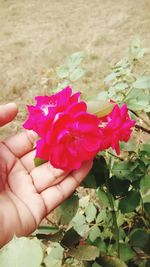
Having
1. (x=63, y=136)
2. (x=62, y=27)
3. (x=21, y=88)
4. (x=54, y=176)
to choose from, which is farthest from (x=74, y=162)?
(x=62, y=27)

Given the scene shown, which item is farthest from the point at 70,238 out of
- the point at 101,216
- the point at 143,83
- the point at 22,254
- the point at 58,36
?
the point at 58,36

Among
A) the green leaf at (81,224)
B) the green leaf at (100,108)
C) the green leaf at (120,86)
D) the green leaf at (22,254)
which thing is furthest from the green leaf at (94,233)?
the green leaf at (22,254)

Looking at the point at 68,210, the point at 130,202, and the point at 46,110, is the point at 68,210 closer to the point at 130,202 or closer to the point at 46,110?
the point at 130,202

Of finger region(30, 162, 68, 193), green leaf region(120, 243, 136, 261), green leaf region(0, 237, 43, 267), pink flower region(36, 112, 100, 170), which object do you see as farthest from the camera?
green leaf region(120, 243, 136, 261)

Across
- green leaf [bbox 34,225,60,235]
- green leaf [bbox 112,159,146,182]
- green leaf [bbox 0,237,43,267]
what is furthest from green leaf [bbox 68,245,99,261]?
green leaf [bbox 0,237,43,267]

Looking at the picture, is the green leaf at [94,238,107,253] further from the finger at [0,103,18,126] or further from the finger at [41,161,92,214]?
the finger at [0,103,18,126]

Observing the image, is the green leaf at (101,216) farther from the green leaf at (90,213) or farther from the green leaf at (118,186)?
the green leaf at (118,186)
